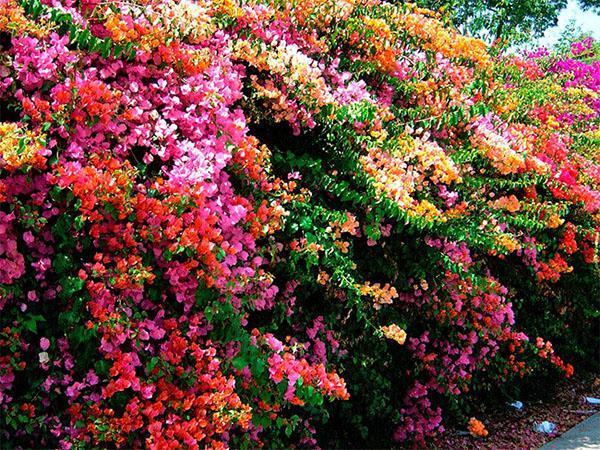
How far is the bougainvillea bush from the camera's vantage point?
248 cm

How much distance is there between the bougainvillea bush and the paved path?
49 centimetres

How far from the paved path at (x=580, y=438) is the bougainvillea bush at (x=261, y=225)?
19.3 inches

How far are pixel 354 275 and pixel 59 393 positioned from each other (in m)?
1.60

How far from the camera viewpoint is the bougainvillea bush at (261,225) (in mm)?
2484

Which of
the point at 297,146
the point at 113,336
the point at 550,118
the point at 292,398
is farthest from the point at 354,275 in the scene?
the point at 550,118

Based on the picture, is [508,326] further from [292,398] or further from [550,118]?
[292,398]

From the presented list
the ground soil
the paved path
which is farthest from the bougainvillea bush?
the paved path

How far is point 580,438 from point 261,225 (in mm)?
3138

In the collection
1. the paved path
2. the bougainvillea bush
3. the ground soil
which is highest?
the bougainvillea bush

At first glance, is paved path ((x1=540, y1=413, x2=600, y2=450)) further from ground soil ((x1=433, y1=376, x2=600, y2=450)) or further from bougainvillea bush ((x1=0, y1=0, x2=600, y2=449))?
bougainvillea bush ((x1=0, y1=0, x2=600, y2=449))

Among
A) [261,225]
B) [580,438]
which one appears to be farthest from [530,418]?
[261,225]

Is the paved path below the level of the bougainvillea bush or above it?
below

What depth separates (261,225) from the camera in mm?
2912

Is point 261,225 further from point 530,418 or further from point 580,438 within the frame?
point 530,418
